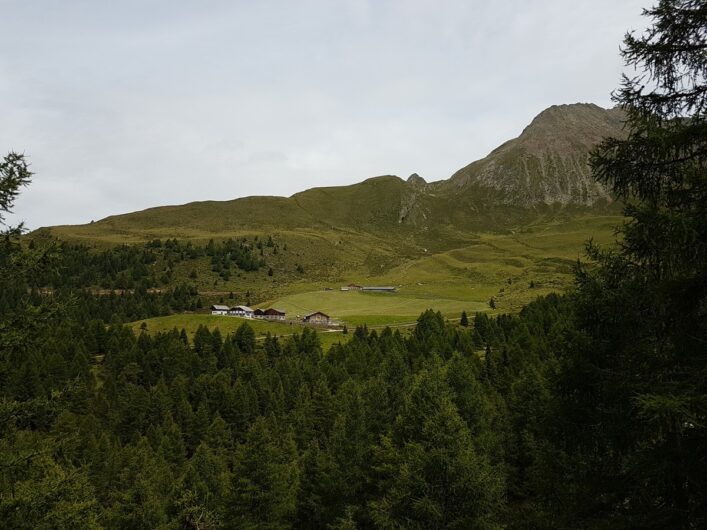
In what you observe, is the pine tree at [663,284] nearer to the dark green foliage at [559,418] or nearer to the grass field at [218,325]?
the dark green foliage at [559,418]

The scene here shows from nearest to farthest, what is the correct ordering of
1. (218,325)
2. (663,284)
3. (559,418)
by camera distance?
(663,284) → (559,418) → (218,325)

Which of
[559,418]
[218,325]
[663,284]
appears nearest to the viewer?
[663,284]

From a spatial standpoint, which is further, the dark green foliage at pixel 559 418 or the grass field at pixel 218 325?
the grass field at pixel 218 325

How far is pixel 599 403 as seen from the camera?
1270cm

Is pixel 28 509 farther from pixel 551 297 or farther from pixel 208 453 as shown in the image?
pixel 551 297

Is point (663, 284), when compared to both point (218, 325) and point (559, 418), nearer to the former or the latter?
point (559, 418)

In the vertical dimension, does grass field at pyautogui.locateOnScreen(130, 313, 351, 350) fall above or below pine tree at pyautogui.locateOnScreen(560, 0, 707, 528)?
below

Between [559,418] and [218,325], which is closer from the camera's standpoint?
[559,418]

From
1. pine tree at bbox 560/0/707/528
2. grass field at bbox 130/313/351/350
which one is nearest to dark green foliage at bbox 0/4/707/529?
pine tree at bbox 560/0/707/528

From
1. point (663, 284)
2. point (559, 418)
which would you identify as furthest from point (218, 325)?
point (663, 284)

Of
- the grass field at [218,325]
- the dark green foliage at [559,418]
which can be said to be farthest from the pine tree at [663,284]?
the grass field at [218,325]

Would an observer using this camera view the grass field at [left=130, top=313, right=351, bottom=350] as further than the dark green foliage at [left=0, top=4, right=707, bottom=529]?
Yes

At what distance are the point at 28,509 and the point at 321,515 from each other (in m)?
25.6

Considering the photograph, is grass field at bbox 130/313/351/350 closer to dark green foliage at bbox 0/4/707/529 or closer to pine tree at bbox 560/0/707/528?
dark green foliage at bbox 0/4/707/529
